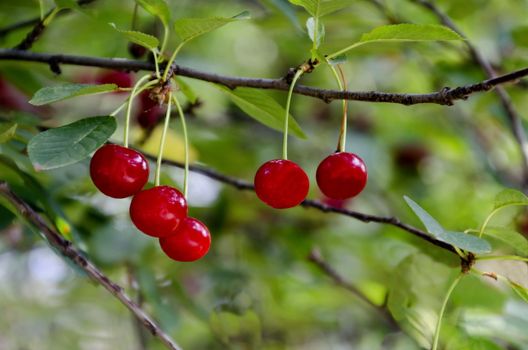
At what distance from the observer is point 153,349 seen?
8.66 feet

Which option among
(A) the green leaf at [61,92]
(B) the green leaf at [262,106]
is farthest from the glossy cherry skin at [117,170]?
(B) the green leaf at [262,106]

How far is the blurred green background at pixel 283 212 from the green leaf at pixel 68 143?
10.9 inches

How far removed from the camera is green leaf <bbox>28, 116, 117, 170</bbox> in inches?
35.1

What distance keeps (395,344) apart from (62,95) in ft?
6.25

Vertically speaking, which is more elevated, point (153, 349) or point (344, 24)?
point (344, 24)

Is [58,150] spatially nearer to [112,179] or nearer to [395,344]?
[112,179]

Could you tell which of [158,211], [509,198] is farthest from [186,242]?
[509,198]

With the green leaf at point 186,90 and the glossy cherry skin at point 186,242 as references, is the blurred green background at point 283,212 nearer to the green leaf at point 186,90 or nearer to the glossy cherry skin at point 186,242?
the green leaf at point 186,90

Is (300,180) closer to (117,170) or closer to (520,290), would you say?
(117,170)

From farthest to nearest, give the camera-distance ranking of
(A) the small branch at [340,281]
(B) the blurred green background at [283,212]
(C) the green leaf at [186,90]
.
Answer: (A) the small branch at [340,281], (B) the blurred green background at [283,212], (C) the green leaf at [186,90]

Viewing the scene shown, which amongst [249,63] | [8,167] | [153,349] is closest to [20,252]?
[153,349]

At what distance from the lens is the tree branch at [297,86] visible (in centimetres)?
90

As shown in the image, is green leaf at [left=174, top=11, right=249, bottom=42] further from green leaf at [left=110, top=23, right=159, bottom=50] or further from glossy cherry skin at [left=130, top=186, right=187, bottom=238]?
glossy cherry skin at [left=130, top=186, right=187, bottom=238]

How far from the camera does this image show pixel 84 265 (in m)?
1.09
